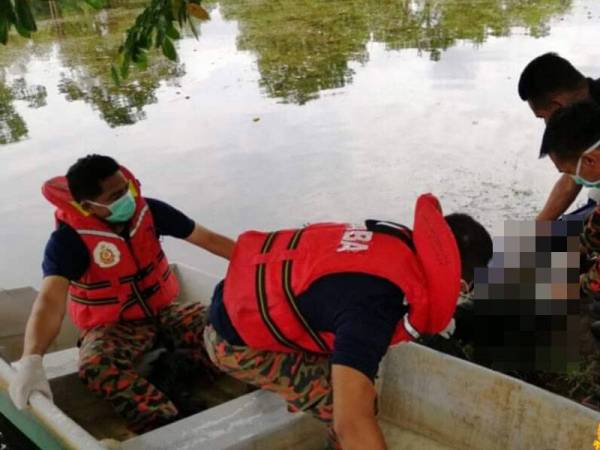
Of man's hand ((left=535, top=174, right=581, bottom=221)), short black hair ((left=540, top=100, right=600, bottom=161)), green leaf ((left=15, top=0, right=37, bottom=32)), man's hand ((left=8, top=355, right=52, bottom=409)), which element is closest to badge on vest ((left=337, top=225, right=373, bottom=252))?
short black hair ((left=540, top=100, right=600, bottom=161))

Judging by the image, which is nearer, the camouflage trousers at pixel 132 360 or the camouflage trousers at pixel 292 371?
the camouflage trousers at pixel 292 371

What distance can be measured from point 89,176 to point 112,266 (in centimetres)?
37

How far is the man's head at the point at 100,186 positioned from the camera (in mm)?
2570

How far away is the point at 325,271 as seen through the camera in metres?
1.69

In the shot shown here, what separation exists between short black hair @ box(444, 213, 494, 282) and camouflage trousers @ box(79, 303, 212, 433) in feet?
4.47

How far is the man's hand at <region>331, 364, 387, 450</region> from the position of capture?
1.53 metres

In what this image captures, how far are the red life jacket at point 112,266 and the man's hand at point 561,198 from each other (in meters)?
1.76

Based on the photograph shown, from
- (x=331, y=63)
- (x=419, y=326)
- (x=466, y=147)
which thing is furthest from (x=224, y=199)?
(x=331, y=63)

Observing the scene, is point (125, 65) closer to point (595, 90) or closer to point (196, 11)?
point (196, 11)

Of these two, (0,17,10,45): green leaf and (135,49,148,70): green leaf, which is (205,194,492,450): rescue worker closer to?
(135,49,148,70): green leaf

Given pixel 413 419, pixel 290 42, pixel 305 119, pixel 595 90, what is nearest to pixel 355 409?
pixel 413 419

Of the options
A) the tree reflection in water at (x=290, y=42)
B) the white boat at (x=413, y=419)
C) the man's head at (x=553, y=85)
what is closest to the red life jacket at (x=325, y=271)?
the white boat at (x=413, y=419)

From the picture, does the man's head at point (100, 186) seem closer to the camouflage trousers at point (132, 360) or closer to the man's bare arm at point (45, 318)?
the man's bare arm at point (45, 318)

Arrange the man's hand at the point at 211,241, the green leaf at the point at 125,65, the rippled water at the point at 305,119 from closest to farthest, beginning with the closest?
1. the green leaf at the point at 125,65
2. the man's hand at the point at 211,241
3. the rippled water at the point at 305,119
